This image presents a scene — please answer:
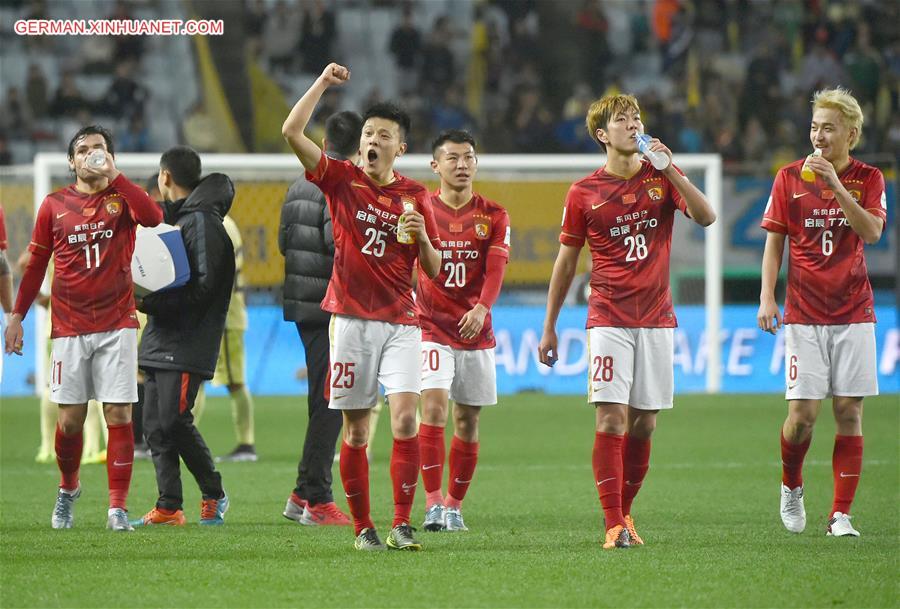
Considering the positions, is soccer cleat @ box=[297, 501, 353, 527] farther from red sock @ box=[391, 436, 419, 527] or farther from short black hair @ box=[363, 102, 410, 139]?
short black hair @ box=[363, 102, 410, 139]

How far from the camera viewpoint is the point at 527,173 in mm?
18469

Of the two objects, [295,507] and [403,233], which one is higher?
[403,233]

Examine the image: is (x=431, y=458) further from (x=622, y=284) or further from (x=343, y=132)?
(x=343, y=132)

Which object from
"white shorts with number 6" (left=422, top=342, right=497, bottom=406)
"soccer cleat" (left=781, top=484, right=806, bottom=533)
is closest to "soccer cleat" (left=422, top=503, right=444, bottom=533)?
"white shorts with number 6" (left=422, top=342, right=497, bottom=406)

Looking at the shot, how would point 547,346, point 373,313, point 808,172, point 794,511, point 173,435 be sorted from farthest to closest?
point 173,435, point 794,511, point 808,172, point 547,346, point 373,313

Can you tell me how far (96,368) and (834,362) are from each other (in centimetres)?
369

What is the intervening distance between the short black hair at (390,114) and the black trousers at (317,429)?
179 centimetres

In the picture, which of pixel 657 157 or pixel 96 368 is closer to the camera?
pixel 657 157

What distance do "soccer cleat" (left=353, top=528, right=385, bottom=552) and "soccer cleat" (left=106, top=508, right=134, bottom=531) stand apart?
143 centimetres

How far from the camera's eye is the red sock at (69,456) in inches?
289

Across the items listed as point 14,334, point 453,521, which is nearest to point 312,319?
point 453,521

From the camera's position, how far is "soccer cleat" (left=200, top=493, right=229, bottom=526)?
768cm

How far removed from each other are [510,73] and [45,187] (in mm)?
9836

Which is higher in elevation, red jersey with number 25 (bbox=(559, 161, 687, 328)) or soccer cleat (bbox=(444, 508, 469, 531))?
red jersey with number 25 (bbox=(559, 161, 687, 328))
